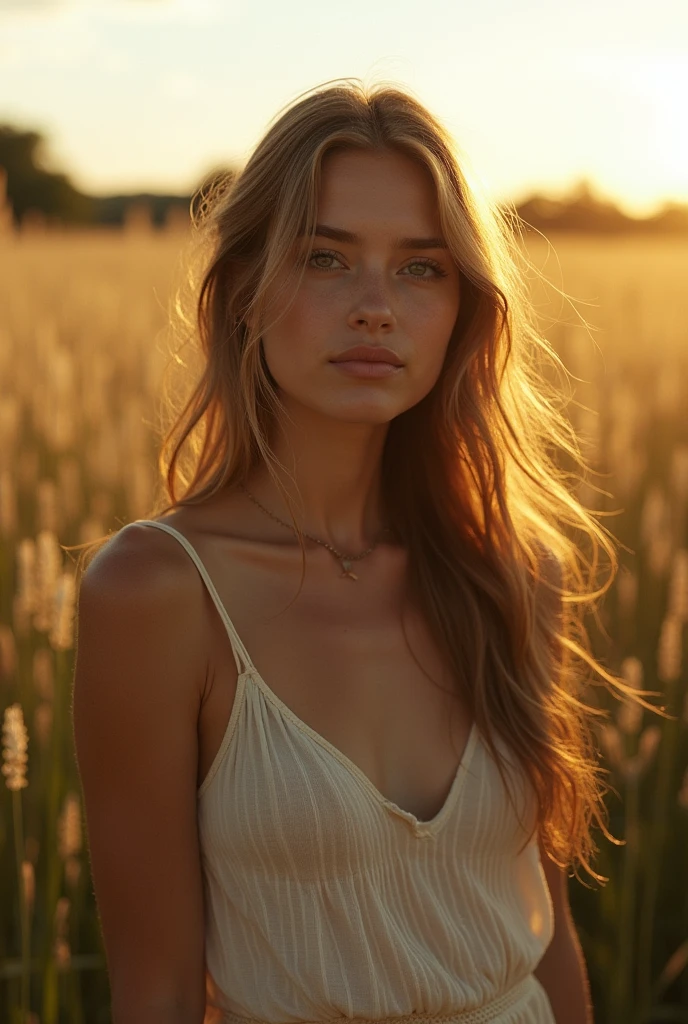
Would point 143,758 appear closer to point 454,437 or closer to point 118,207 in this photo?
point 454,437

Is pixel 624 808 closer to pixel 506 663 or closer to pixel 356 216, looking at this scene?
pixel 506 663

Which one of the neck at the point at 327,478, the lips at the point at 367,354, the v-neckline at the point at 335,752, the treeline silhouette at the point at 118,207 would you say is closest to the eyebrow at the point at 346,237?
the lips at the point at 367,354

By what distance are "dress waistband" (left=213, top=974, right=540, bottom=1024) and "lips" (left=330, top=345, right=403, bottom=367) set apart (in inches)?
32.1

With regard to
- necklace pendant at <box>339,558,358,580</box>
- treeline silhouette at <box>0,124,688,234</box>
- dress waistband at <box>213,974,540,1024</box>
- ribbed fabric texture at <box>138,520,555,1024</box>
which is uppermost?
treeline silhouette at <box>0,124,688,234</box>

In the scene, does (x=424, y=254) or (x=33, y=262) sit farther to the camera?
(x=33, y=262)

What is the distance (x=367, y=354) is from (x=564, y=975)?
3.28ft

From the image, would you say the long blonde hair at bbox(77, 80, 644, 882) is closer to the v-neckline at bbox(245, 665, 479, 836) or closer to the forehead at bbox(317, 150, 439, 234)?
the forehead at bbox(317, 150, 439, 234)

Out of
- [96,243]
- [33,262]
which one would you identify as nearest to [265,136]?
[33,262]

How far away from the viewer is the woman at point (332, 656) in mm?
1501

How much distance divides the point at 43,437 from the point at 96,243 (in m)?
6.27

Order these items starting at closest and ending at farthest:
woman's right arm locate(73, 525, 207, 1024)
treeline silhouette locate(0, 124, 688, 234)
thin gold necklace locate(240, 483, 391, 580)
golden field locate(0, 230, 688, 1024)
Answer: woman's right arm locate(73, 525, 207, 1024) < thin gold necklace locate(240, 483, 391, 580) < golden field locate(0, 230, 688, 1024) < treeline silhouette locate(0, 124, 688, 234)

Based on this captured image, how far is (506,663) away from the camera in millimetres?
1833

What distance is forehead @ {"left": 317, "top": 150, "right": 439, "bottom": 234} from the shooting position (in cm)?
159

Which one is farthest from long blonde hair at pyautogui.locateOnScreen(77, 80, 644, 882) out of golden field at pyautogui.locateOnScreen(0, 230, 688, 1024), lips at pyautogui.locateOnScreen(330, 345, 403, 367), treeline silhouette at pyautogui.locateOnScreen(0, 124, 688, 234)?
treeline silhouette at pyautogui.locateOnScreen(0, 124, 688, 234)
